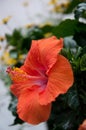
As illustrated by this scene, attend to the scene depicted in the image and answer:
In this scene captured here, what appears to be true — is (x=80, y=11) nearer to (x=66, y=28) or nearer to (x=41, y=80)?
(x=66, y=28)

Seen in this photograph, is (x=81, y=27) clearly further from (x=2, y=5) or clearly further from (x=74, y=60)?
(x=2, y=5)

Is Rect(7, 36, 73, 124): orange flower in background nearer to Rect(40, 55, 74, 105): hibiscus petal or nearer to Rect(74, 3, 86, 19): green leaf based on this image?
Rect(40, 55, 74, 105): hibiscus petal

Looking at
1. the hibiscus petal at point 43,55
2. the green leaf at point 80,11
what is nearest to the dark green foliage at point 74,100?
the hibiscus petal at point 43,55

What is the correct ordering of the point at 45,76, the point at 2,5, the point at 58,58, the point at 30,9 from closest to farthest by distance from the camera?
the point at 58,58 < the point at 45,76 < the point at 30,9 < the point at 2,5

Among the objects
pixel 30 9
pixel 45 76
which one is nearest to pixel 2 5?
pixel 30 9

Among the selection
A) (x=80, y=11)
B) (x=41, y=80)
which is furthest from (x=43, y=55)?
(x=80, y=11)

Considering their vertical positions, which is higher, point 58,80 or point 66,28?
point 58,80

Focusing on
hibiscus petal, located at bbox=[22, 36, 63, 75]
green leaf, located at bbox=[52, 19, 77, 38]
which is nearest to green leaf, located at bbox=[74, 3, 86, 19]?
green leaf, located at bbox=[52, 19, 77, 38]

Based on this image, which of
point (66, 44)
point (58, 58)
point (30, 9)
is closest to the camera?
point (58, 58)
